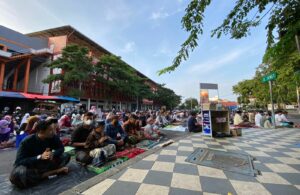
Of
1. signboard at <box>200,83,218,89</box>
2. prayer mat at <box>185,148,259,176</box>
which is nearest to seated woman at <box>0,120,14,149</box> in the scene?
prayer mat at <box>185,148,259,176</box>

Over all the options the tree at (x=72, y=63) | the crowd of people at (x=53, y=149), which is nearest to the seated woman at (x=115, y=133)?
the crowd of people at (x=53, y=149)

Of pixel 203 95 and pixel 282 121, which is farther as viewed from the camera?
pixel 282 121

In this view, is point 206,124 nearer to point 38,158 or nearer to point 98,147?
point 98,147

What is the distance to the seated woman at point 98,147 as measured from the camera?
11.3 feet

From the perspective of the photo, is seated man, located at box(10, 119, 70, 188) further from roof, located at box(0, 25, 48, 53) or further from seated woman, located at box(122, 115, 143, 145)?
→ roof, located at box(0, 25, 48, 53)

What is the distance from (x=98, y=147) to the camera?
12.1 feet

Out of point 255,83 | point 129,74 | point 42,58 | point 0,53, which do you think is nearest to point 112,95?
point 129,74

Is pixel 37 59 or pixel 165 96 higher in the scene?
pixel 37 59

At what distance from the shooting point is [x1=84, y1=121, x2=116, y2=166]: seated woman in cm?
343

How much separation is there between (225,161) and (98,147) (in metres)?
2.92

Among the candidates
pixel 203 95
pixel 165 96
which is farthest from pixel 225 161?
pixel 165 96

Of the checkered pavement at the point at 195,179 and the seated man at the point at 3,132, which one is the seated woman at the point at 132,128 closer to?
the checkered pavement at the point at 195,179

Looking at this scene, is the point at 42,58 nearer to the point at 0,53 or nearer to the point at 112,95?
the point at 0,53

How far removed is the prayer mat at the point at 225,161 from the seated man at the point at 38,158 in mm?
2686
